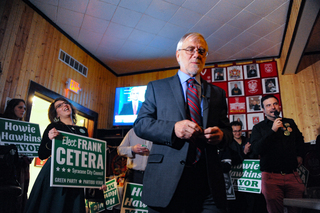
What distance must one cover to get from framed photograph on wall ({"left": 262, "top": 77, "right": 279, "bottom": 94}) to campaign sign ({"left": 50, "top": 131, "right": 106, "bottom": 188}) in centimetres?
460

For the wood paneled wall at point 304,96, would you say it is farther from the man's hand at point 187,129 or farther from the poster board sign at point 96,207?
the man's hand at point 187,129

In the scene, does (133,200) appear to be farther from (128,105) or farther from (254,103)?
(254,103)

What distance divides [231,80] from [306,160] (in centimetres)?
284

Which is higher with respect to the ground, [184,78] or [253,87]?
[253,87]

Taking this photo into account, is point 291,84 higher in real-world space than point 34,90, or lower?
higher

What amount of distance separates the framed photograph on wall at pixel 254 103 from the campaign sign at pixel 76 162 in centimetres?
425

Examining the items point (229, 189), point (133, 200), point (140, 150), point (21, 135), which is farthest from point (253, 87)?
point (21, 135)

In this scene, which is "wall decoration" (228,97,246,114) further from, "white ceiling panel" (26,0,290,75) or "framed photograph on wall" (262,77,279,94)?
"white ceiling panel" (26,0,290,75)

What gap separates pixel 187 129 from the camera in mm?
983

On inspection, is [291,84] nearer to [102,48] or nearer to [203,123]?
[102,48]

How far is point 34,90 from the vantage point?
4.23 metres

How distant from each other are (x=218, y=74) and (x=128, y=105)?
2.63 meters

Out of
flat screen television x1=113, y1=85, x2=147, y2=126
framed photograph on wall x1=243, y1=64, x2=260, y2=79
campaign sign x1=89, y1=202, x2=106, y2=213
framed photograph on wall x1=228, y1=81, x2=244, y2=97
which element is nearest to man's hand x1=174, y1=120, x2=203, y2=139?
campaign sign x1=89, y1=202, x2=106, y2=213

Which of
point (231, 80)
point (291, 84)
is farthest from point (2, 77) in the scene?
point (291, 84)
